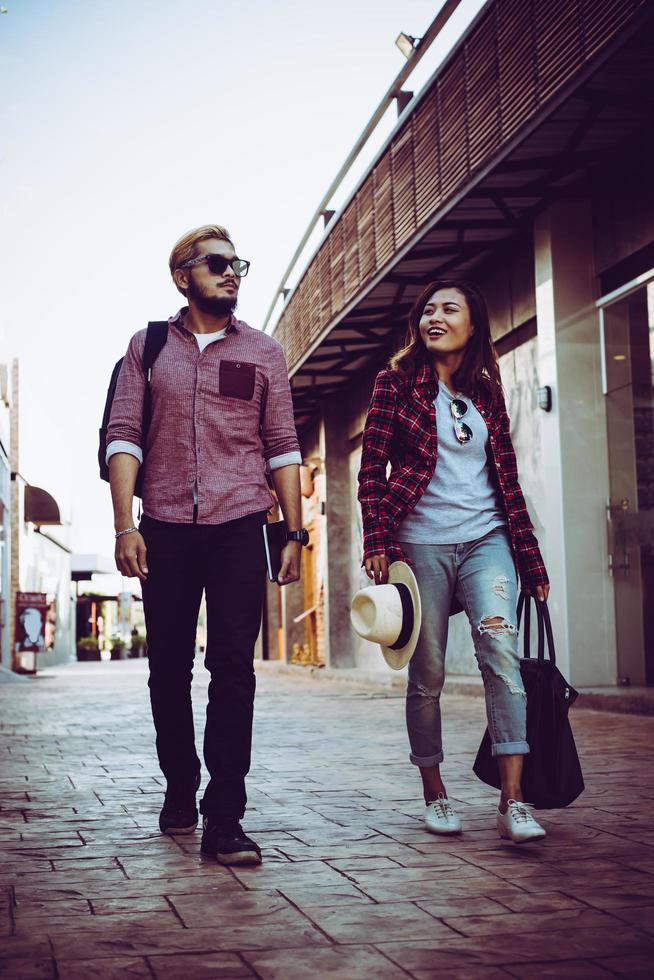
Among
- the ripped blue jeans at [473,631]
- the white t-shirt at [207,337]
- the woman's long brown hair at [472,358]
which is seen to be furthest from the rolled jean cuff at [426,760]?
the white t-shirt at [207,337]

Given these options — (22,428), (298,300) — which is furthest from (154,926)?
(22,428)

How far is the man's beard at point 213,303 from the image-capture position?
14.1 ft

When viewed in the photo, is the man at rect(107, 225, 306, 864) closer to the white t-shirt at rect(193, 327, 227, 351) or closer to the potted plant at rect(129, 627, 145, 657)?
the white t-shirt at rect(193, 327, 227, 351)

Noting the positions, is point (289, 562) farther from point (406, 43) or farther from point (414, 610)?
point (406, 43)

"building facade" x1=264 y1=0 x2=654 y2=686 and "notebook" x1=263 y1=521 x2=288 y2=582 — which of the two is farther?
"building facade" x1=264 y1=0 x2=654 y2=686

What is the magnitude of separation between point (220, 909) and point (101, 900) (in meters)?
0.36

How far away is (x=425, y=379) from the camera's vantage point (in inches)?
177

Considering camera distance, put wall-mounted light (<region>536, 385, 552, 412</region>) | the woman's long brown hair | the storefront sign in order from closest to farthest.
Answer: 1. the woman's long brown hair
2. wall-mounted light (<region>536, 385, 552, 412</region>)
3. the storefront sign

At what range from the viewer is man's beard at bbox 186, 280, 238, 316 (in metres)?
4.30

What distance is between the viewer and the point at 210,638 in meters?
4.07

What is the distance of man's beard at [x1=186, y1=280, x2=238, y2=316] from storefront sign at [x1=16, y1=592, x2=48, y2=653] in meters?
25.1

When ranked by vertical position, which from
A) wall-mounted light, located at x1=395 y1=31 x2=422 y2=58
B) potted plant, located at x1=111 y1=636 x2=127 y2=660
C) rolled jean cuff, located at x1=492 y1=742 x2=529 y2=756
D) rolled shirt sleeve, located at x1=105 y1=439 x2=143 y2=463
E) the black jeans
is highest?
wall-mounted light, located at x1=395 y1=31 x2=422 y2=58

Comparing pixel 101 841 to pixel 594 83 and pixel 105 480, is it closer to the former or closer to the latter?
pixel 105 480

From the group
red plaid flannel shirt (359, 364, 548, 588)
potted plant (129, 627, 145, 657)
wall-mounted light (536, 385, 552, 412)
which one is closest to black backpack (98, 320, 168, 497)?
red plaid flannel shirt (359, 364, 548, 588)
